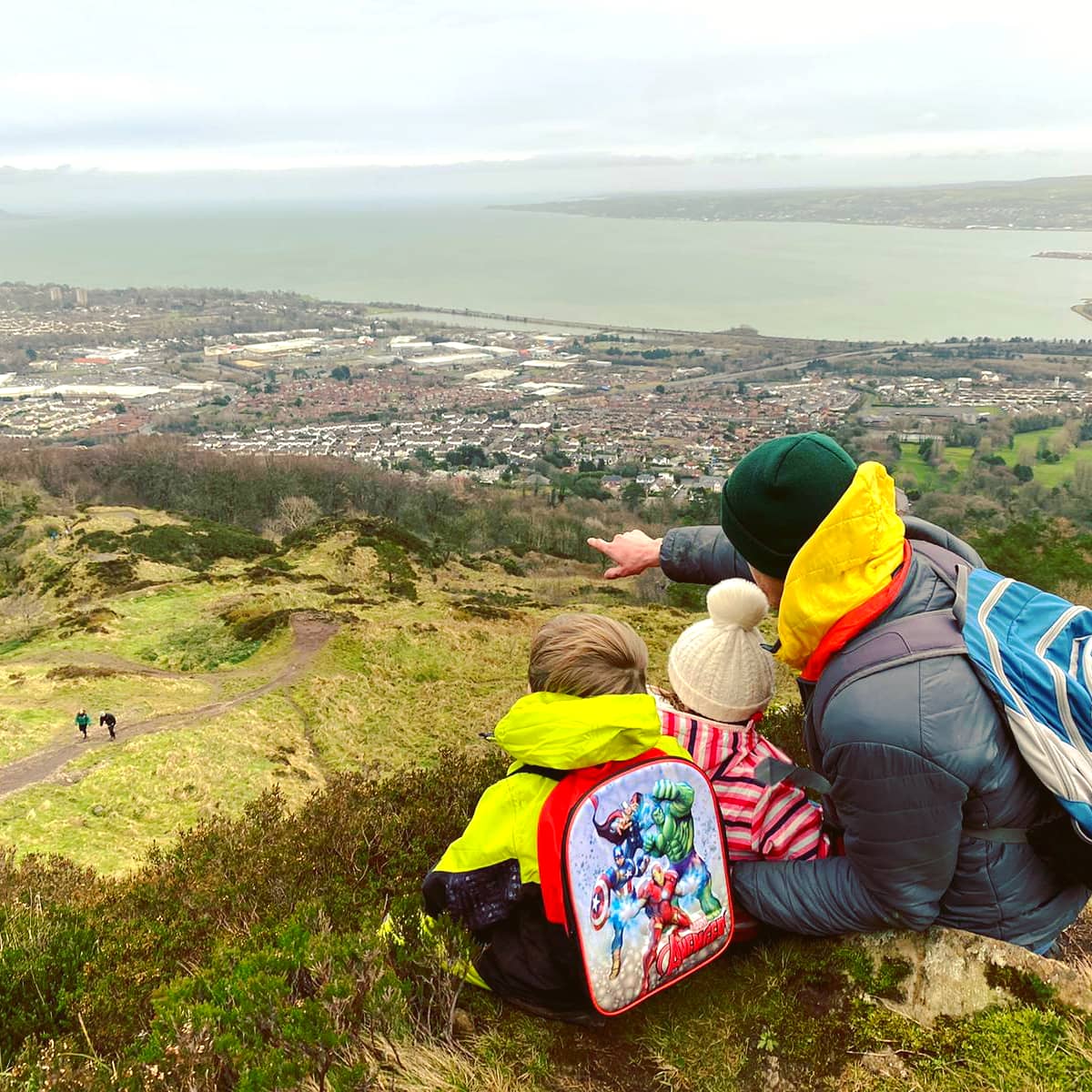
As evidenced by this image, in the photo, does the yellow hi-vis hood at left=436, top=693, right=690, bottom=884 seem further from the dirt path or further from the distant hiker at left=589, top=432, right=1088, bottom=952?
the dirt path

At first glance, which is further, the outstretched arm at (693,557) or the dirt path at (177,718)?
the dirt path at (177,718)

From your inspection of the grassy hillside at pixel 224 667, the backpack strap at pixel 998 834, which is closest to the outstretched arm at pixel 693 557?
the backpack strap at pixel 998 834

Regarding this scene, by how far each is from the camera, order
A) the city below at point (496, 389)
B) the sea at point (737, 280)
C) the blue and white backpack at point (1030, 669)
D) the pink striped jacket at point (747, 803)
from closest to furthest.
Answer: the blue and white backpack at point (1030, 669) < the pink striped jacket at point (747, 803) < the city below at point (496, 389) < the sea at point (737, 280)

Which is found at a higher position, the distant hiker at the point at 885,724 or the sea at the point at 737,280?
the sea at the point at 737,280

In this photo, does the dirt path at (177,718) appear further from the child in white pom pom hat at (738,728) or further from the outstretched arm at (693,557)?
the child in white pom pom hat at (738,728)

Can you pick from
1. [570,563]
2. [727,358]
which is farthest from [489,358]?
[570,563]

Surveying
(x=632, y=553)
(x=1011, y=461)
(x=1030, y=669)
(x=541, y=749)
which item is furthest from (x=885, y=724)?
(x=1011, y=461)

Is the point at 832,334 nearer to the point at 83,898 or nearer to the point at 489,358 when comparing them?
the point at 489,358

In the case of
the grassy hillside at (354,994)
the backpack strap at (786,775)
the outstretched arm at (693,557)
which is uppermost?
the outstretched arm at (693,557)
